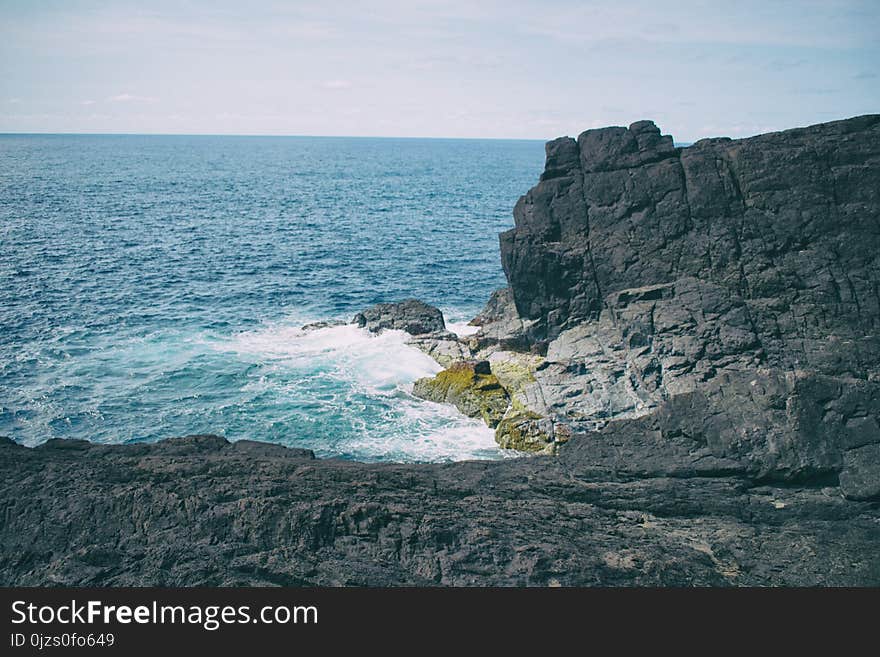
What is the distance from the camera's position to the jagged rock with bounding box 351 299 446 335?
50.3 meters

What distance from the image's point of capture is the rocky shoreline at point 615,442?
18953mm

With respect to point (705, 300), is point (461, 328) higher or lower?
lower

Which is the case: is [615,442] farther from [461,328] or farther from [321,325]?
[321,325]

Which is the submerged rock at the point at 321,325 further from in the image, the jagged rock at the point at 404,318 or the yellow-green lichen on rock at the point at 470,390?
the yellow-green lichen on rock at the point at 470,390

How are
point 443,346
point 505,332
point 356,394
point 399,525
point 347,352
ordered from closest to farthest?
point 399,525 → point 356,394 → point 505,332 → point 443,346 → point 347,352

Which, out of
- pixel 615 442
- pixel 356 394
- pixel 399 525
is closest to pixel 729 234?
pixel 615 442

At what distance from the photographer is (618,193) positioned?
40.2 meters

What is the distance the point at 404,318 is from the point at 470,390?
43.8ft

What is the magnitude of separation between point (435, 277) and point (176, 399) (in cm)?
3469

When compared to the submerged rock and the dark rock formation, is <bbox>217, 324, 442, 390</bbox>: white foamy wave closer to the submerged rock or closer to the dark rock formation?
the submerged rock

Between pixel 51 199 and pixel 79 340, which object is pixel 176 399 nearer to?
pixel 79 340

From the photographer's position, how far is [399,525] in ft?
65.0

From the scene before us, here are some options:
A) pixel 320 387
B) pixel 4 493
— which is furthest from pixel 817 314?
pixel 4 493

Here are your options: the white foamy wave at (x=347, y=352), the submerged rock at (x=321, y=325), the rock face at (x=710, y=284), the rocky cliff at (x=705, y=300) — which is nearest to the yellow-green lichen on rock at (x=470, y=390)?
the rocky cliff at (x=705, y=300)
